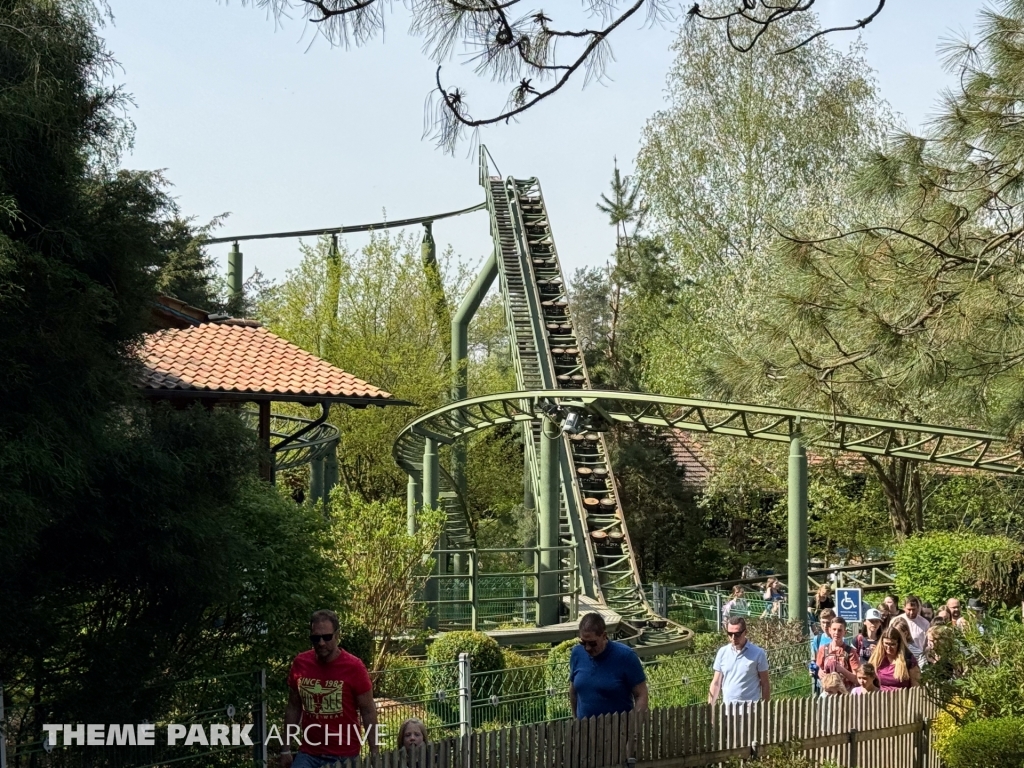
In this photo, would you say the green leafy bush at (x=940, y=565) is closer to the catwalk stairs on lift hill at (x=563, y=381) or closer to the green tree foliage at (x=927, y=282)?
the catwalk stairs on lift hill at (x=563, y=381)

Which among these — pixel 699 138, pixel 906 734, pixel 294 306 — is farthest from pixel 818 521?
pixel 906 734

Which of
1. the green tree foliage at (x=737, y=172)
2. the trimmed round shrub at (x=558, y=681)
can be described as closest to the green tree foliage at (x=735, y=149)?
the green tree foliage at (x=737, y=172)

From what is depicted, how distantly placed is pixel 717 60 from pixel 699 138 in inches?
82.5

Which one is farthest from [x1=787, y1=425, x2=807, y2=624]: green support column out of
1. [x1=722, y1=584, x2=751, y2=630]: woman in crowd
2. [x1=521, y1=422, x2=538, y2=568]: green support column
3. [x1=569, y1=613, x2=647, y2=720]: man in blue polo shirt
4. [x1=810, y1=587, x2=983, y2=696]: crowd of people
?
[x1=569, y1=613, x2=647, y2=720]: man in blue polo shirt

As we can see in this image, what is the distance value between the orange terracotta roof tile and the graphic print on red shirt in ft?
26.0

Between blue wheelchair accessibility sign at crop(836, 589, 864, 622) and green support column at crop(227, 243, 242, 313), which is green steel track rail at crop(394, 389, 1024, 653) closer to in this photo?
blue wheelchair accessibility sign at crop(836, 589, 864, 622)

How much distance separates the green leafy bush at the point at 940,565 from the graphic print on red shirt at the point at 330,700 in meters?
17.9

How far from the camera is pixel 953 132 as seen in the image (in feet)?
31.8

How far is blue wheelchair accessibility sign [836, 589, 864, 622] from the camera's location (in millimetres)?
15688

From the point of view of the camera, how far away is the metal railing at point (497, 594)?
18.2 m

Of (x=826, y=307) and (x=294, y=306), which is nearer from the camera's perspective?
(x=826, y=307)

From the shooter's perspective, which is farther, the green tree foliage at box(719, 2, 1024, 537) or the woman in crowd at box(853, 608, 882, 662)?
the woman in crowd at box(853, 608, 882, 662)

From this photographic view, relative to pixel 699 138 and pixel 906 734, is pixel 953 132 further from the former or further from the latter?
pixel 699 138

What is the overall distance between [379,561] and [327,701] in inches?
372
